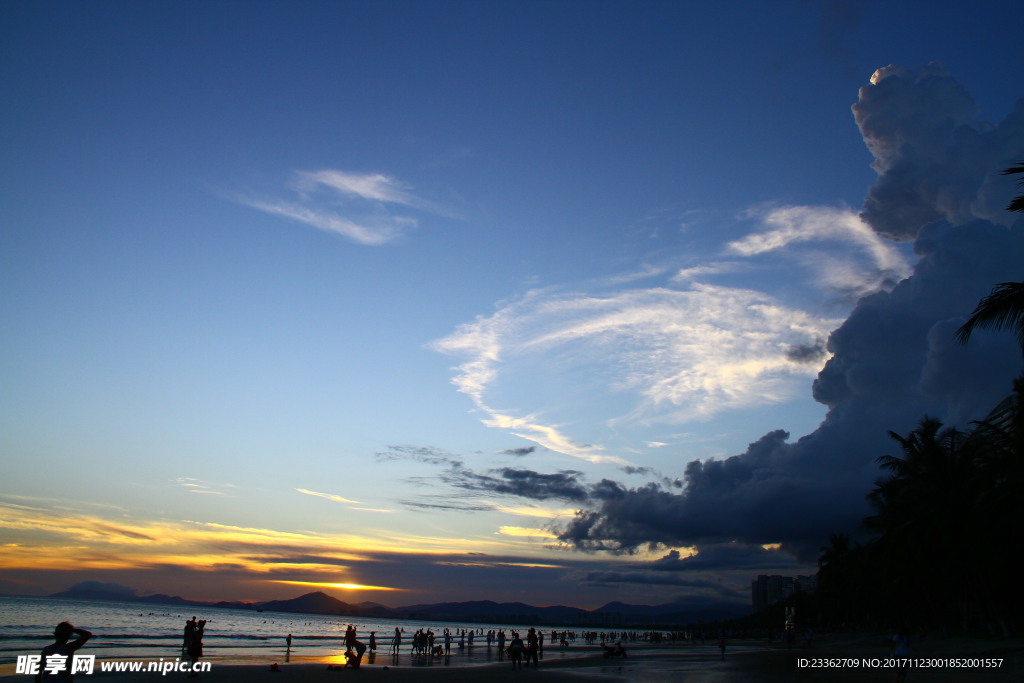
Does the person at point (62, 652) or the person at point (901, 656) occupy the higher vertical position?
the person at point (62, 652)

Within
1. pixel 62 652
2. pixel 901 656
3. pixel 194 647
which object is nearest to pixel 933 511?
pixel 901 656

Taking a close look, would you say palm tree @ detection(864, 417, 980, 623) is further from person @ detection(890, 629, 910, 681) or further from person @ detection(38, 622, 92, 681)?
person @ detection(38, 622, 92, 681)

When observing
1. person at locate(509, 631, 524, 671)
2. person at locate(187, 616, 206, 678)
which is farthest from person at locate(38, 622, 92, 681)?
person at locate(509, 631, 524, 671)

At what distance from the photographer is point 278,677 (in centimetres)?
2491

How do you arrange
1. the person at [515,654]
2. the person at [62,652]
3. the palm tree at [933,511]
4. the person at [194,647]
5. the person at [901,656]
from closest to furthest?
the person at [62,652]
the person at [901,656]
the person at [194,647]
the person at [515,654]
the palm tree at [933,511]

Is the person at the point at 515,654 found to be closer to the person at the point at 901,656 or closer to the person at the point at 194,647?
the person at the point at 194,647

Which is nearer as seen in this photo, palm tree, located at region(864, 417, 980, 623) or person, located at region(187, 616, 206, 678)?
person, located at region(187, 616, 206, 678)

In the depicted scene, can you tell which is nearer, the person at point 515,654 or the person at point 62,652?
the person at point 62,652

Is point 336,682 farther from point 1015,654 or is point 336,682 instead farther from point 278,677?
point 1015,654

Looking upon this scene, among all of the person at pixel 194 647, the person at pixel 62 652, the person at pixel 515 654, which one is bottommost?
the person at pixel 515 654

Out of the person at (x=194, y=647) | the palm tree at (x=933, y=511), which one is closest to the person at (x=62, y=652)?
the person at (x=194, y=647)

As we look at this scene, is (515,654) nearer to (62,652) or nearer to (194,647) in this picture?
(194,647)

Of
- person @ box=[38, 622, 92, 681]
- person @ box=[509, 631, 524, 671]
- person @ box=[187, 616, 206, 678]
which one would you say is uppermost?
person @ box=[38, 622, 92, 681]

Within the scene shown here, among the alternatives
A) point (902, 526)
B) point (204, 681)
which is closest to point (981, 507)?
point (902, 526)
